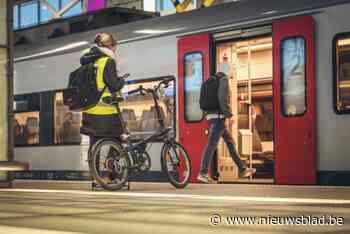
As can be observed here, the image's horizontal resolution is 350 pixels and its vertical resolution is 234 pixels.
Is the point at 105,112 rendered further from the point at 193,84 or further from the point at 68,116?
the point at 68,116

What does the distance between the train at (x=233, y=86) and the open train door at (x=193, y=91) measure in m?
0.02

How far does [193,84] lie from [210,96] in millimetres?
931

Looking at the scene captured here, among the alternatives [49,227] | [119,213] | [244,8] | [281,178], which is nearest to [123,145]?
[281,178]

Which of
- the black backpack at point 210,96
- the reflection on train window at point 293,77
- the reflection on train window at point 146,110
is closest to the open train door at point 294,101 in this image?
the reflection on train window at point 293,77

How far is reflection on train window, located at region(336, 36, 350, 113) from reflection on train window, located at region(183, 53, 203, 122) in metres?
2.60

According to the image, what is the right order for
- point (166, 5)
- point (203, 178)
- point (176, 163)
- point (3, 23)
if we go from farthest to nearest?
1. point (166, 5)
2. point (3, 23)
3. point (203, 178)
4. point (176, 163)

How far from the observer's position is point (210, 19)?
1130 centimetres

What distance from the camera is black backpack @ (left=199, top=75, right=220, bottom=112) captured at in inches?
420

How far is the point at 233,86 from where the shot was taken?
12.3m

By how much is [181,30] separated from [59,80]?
3.48m

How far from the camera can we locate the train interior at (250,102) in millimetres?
11445

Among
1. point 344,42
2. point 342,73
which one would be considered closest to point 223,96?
point 342,73

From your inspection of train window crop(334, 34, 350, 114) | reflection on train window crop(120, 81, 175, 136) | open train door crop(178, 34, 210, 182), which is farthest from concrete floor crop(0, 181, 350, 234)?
reflection on train window crop(120, 81, 175, 136)

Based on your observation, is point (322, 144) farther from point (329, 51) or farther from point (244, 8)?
point (244, 8)
